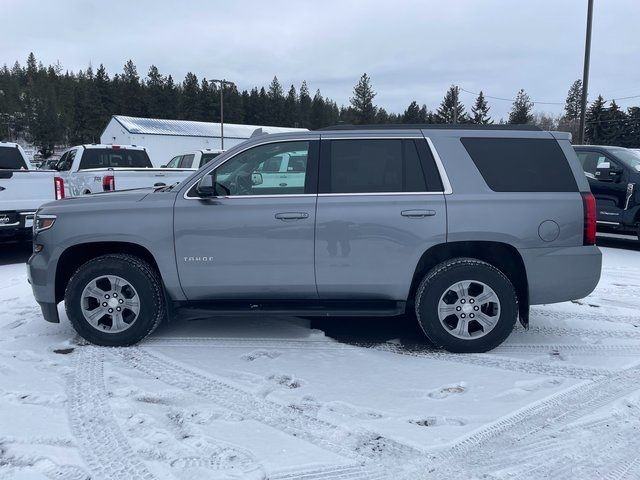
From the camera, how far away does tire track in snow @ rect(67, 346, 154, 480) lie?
286 centimetres

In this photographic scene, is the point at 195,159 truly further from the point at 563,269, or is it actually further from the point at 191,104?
the point at 191,104

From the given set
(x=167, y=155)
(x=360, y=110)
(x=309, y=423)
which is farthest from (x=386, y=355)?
(x=360, y=110)

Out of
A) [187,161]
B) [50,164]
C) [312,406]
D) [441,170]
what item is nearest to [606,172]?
[441,170]

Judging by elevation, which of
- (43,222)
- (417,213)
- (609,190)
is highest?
(609,190)

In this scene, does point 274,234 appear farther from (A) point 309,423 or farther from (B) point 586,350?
(B) point 586,350

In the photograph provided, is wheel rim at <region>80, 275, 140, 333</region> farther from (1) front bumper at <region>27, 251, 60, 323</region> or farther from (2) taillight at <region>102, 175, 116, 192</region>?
(2) taillight at <region>102, 175, 116, 192</region>

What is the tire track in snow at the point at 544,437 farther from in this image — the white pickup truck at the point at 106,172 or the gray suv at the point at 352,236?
the white pickup truck at the point at 106,172

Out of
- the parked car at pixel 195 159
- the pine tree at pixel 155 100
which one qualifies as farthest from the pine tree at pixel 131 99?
the parked car at pixel 195 159

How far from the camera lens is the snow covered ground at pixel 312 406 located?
2.93 meters

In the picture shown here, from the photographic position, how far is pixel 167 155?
202 ft

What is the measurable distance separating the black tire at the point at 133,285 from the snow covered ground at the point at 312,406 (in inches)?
6.0

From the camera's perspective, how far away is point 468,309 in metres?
4.52

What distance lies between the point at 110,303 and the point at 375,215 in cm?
241

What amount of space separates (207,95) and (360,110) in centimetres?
2579
